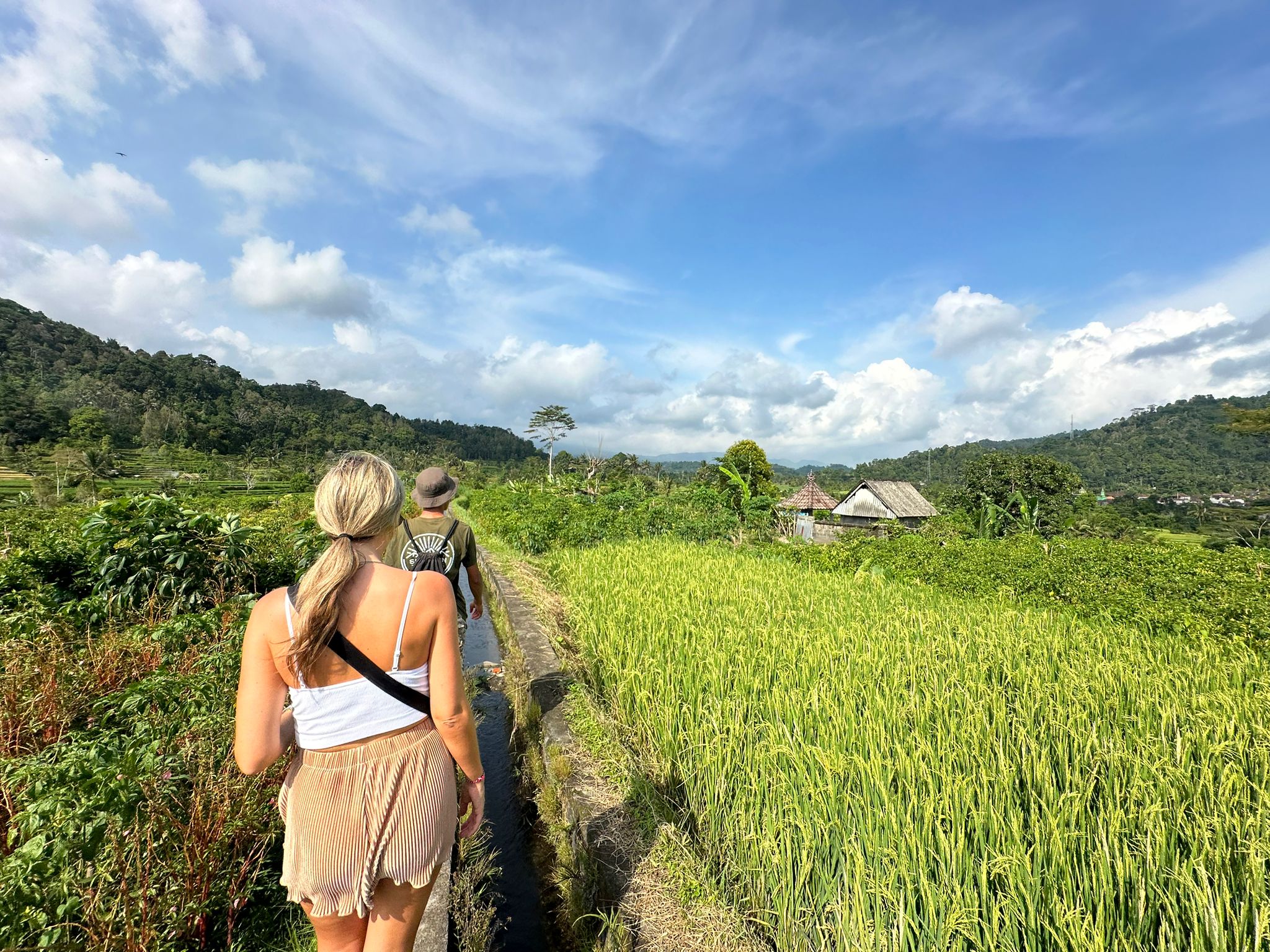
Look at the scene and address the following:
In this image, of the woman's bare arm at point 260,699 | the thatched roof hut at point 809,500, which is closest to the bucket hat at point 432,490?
the woman's bare arm at point 260,699

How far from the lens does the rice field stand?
1.52 metres

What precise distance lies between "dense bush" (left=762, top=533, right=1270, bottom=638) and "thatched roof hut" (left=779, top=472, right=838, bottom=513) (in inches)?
676

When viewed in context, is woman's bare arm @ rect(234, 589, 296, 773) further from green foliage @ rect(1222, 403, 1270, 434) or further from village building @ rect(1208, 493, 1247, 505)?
village building @ rect(1208, 493, 1247, 505)

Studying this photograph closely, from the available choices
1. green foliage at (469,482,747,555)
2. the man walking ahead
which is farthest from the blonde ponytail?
green foliage at (469,482,747,555)

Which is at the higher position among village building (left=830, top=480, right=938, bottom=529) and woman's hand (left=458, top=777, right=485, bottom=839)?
village building (left=830, top=480, right=938, bottom=529)

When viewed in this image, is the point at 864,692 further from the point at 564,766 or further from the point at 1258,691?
the point at 1258,691

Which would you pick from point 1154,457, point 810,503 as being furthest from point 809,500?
point 1154,457

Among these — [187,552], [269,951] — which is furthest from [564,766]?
[187,552]

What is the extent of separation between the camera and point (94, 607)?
3.38 m

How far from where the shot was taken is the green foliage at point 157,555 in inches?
144

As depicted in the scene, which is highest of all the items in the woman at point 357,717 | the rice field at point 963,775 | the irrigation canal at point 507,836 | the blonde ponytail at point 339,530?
the blonde ponytail at point 339,530

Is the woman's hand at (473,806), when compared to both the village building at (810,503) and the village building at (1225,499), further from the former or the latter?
the village building at (1225,499)

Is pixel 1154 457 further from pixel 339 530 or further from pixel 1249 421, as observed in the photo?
pixel 339 530

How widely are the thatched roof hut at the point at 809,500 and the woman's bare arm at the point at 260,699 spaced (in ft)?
81.2
